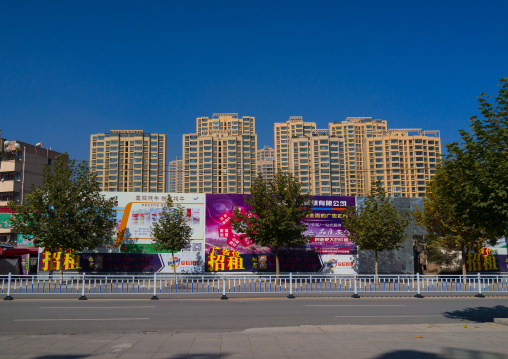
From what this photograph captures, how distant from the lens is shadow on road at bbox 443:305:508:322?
42.9 feet

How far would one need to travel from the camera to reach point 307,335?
9898 millimetres

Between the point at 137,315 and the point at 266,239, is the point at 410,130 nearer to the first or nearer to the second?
the point at 266,239

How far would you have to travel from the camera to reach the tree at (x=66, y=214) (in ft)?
81.5

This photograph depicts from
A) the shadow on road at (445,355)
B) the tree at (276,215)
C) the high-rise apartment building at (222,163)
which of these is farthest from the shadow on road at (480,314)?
the high-rise apartment building at (222,163)

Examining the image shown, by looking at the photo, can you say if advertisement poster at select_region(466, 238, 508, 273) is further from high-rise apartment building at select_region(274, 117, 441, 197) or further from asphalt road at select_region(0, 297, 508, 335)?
Result: high-rise apartment building at select_region(274, 117, 441, 197)

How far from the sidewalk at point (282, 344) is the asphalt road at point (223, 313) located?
1147 millimetres

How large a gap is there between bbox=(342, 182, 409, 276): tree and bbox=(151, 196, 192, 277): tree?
10.7m

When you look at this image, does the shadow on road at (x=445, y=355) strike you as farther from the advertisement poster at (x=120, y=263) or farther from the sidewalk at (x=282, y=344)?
the advertisement poster at (x=120, y=263)

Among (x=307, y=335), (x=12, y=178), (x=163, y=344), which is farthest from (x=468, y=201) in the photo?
(x=12, y=178)

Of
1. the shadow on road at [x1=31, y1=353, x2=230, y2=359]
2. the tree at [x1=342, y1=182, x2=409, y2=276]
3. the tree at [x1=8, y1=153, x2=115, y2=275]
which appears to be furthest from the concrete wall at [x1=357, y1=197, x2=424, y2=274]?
the shadow on road at [x1=31, y1=353, x2=230, y2=359]

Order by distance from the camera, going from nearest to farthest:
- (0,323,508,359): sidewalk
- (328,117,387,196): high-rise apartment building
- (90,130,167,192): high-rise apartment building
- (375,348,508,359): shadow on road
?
(375,348,508,359): shadow on road
(0,323,508,359): sidewalk
(90,130,167,192): high-rise apartment building
(328,117,387,196): high-rise apartment building

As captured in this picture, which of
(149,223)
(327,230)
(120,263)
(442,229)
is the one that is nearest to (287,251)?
(327,230)

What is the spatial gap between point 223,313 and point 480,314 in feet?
28.9

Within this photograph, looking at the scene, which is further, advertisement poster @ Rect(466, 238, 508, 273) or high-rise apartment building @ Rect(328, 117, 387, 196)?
high-rise apartment building @ Rect(328, 117, 387, 196)
